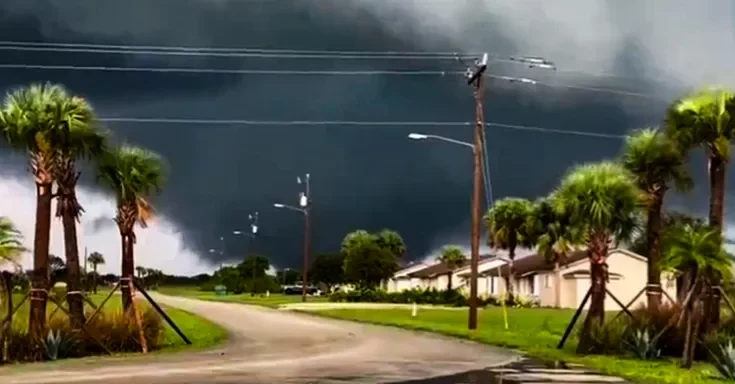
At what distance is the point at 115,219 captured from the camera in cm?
3253

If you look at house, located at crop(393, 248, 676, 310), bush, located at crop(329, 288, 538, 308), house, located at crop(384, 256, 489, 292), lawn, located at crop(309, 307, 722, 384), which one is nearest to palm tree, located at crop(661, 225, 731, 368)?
lawn, located at crop(309, 307, 722, 384)

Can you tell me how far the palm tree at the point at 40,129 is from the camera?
2906 cm

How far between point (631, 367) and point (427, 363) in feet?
15.8

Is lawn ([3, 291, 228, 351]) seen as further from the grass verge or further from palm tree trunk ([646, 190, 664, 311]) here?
palm tree trunk ([646, 190, 664, 311])

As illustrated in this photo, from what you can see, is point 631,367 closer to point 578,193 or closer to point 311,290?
point 578,193

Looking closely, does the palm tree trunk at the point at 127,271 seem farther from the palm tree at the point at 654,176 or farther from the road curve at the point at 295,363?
the palm tree at the point at 654,176

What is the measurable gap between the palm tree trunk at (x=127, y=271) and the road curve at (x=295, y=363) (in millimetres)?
2432

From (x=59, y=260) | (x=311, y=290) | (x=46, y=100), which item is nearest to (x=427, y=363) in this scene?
(x=46, y=100)

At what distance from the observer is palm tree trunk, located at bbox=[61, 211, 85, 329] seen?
30.5 metres

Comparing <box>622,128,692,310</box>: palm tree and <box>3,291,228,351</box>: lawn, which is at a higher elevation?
<box>622,128,692,310</box>: palm tree

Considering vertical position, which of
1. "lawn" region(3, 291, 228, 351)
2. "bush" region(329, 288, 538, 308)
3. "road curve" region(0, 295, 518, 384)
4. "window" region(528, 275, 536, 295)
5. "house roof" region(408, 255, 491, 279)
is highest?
"house roof" region(408, 255, 491, 279)

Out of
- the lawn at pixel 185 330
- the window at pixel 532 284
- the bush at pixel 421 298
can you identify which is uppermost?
the window at pixel 532 284

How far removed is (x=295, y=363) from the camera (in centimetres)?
2689

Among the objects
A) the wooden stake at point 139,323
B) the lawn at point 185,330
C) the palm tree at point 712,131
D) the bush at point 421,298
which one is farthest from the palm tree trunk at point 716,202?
the bush at point 421,298
